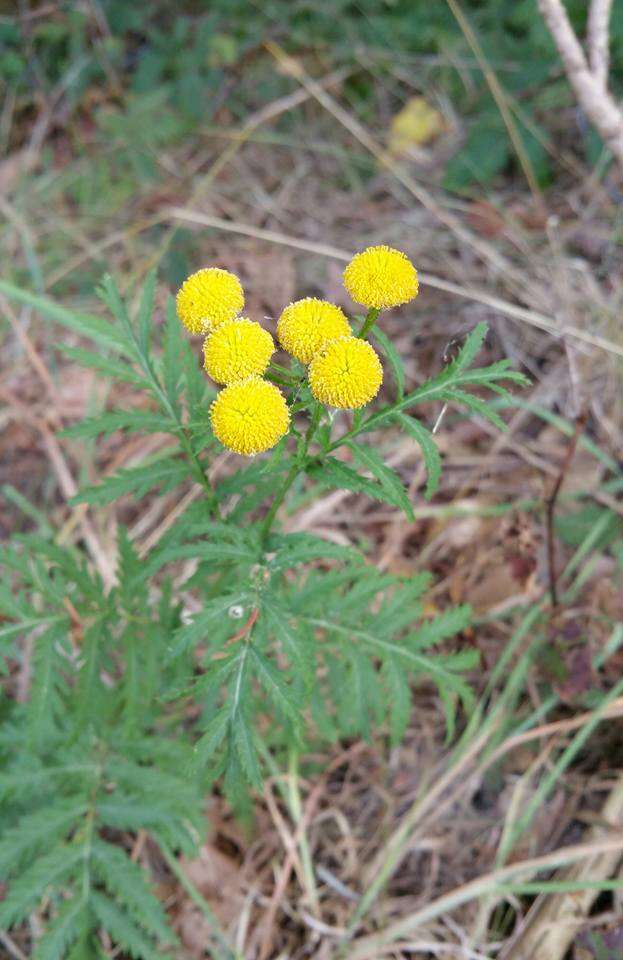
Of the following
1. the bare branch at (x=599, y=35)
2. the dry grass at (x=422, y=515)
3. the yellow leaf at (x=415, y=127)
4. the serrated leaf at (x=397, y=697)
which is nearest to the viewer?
the serrated leaf at (x=397, y=697)

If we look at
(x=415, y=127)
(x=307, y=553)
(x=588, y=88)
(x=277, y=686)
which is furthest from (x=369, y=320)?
(x=415, y=127)

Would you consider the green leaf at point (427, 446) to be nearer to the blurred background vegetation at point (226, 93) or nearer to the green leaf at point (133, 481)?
the green leaf at point (133, 481)

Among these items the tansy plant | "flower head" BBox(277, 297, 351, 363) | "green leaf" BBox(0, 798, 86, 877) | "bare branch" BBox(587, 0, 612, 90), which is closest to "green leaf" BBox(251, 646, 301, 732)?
the tansy plant

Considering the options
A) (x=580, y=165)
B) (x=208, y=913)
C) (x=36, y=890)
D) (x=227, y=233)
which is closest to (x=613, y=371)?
(x=580, y=165)

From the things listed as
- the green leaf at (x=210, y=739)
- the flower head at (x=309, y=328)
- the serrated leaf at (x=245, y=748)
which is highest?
the flower head at (x=309, y=328)

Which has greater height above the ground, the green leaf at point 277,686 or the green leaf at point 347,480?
the green leaf at point 347,480

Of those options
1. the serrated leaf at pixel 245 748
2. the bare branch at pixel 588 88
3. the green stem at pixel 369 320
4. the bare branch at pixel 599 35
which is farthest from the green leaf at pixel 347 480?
the bare branch at pixel 599 35
